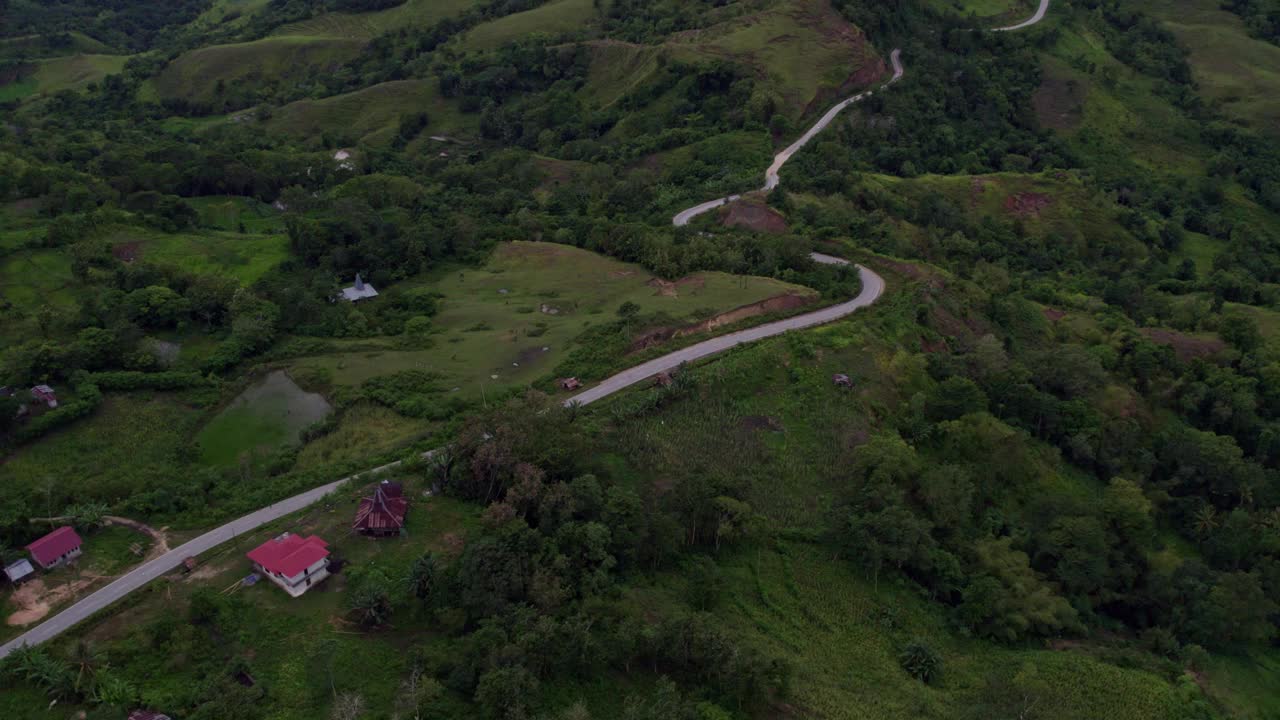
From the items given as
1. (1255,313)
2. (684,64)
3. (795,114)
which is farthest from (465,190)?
(1255,313)

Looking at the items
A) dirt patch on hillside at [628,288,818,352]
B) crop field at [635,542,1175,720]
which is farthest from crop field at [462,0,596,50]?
crop field at [635,542,1175,720]

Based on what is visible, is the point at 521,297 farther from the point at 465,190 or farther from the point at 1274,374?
the point at 1274,374

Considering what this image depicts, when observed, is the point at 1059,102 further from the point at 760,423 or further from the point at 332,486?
the point at 332,486

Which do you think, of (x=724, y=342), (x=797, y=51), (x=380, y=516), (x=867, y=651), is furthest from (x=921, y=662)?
(x=797, y=51)

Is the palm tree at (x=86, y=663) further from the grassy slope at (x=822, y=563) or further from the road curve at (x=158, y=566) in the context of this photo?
the grassy slope at (x=822, y=563)

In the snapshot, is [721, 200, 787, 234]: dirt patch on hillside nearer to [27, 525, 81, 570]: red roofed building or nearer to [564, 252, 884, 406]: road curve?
[564, 252, 884, 406]: road curve

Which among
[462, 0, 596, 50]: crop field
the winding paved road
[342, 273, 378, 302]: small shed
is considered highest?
[462, 0, 596, 50]: crop field
